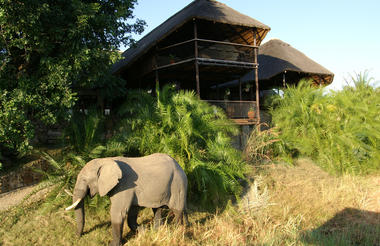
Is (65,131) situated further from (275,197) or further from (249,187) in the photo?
(275,197)

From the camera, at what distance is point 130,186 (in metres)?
4.24

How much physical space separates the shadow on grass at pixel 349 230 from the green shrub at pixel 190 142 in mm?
1898

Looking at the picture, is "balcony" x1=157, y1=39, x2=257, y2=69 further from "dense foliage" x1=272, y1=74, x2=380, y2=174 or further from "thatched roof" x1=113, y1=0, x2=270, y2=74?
"dense foliage" x1=272, y1=74, x2=380, y2=174

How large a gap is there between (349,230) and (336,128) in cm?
460

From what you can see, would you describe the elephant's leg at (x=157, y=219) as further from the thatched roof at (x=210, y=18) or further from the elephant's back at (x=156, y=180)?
the thatched roof at (x=210, y=18)

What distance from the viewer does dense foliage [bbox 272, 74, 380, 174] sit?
29.9ft

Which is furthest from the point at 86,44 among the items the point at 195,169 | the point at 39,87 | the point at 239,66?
the point at 239,66

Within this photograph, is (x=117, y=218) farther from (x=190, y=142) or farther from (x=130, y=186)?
(x=190, y=142)

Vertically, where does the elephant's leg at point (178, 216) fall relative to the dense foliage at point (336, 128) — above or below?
below

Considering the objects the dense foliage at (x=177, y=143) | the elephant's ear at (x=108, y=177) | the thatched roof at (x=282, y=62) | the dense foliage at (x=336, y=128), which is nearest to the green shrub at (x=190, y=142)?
the dense foliage at (x=177, y=143)

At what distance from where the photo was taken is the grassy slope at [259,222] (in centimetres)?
459

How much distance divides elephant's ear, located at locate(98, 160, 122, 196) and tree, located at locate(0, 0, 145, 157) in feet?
6.42

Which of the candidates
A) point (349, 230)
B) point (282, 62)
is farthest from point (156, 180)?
point (282, 62)

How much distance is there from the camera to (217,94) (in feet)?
52.3
